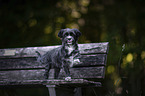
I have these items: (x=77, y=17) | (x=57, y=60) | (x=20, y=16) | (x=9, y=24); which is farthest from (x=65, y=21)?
(x=57, y=60)

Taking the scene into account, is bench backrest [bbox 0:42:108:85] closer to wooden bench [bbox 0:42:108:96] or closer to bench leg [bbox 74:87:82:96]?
wooden bench [bbox 0:42:108:96]

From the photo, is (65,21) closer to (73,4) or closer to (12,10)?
(73,4)

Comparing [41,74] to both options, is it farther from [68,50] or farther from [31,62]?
[68,50]

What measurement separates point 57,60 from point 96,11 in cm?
371

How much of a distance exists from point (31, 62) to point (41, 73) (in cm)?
27

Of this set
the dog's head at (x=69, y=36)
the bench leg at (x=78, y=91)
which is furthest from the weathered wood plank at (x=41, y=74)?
the dog's head at (x=69, y=36)

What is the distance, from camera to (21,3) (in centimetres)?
593

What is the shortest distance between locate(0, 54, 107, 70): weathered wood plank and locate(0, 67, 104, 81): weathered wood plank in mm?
71

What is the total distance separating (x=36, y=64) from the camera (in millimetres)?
3123

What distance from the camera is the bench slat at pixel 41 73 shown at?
2.85 meters

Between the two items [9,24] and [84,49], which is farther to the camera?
[9,24]

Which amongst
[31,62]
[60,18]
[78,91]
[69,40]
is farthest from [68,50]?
[60,18]

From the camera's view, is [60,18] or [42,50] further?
[60,18]

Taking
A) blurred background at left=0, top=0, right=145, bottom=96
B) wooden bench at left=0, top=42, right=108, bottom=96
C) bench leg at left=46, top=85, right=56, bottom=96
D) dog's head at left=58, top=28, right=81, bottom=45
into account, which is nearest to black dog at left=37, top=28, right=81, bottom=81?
dog's head at left=58, top=28, right=81, bottom=45
